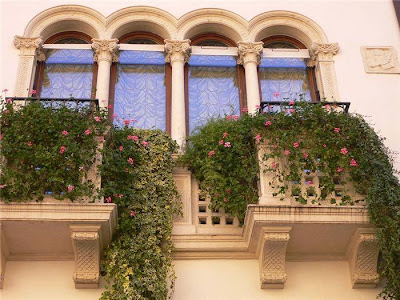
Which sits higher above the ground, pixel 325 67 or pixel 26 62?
pixel 26 62

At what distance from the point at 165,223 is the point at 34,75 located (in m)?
3.66

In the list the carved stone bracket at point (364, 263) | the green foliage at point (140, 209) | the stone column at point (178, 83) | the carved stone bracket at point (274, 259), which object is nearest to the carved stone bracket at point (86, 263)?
the green foliage at point (140, 209)

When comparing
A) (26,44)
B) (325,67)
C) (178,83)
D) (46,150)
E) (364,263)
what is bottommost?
(364,263)

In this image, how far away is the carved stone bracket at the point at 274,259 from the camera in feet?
29.6

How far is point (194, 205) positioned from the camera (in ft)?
32.4

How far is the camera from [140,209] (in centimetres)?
944

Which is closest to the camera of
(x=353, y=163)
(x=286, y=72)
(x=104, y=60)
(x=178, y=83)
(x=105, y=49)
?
(x=353, y=163)

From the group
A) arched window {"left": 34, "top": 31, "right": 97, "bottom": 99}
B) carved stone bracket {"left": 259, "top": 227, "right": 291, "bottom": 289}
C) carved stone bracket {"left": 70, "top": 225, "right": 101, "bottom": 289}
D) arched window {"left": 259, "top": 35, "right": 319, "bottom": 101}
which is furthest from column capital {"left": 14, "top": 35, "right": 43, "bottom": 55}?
carved stone bracket {"left": 259, "top": 227, "right": 291, "bottom": 289}

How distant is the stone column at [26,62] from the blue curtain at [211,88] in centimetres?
247

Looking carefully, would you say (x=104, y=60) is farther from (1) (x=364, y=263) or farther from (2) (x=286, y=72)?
(1) (x=364, y=263)

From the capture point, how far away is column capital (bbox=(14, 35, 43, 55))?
37.8 feet

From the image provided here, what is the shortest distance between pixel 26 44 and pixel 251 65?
140 inches

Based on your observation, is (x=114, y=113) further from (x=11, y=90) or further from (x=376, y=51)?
(x=376, y=51)

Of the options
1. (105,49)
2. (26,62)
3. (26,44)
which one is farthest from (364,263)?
(26,44)
